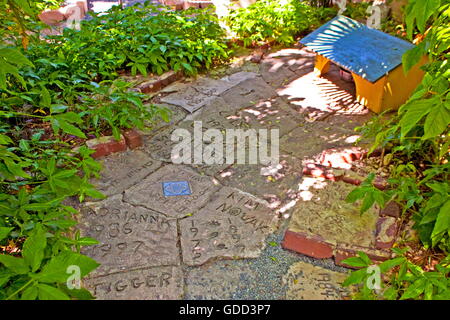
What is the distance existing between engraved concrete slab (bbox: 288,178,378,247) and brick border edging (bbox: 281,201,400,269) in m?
0.04

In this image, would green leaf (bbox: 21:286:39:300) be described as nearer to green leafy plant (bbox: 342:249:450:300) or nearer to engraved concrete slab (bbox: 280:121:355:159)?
green leafy plant (bbox: 342:249:450:300)

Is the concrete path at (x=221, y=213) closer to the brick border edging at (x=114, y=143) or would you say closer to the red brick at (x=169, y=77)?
the brick border edging at (x=114, y=143)

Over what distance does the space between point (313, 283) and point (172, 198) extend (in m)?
1.32

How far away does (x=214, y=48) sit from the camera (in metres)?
5.67

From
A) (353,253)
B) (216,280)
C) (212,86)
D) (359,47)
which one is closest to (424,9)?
(353,253)

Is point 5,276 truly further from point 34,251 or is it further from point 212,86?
point 212,86

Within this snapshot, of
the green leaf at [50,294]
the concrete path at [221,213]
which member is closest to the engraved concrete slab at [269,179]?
the concrete path at [221,213]

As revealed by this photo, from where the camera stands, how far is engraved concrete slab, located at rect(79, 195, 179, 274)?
9.62 feet

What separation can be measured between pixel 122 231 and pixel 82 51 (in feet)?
8.84

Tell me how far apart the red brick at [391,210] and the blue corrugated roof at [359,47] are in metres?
1.51

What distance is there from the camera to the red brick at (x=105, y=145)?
154 inches

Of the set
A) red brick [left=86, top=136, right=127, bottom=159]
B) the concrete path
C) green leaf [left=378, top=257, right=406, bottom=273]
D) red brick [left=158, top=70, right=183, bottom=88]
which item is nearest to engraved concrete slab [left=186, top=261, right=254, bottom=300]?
the concrete path
